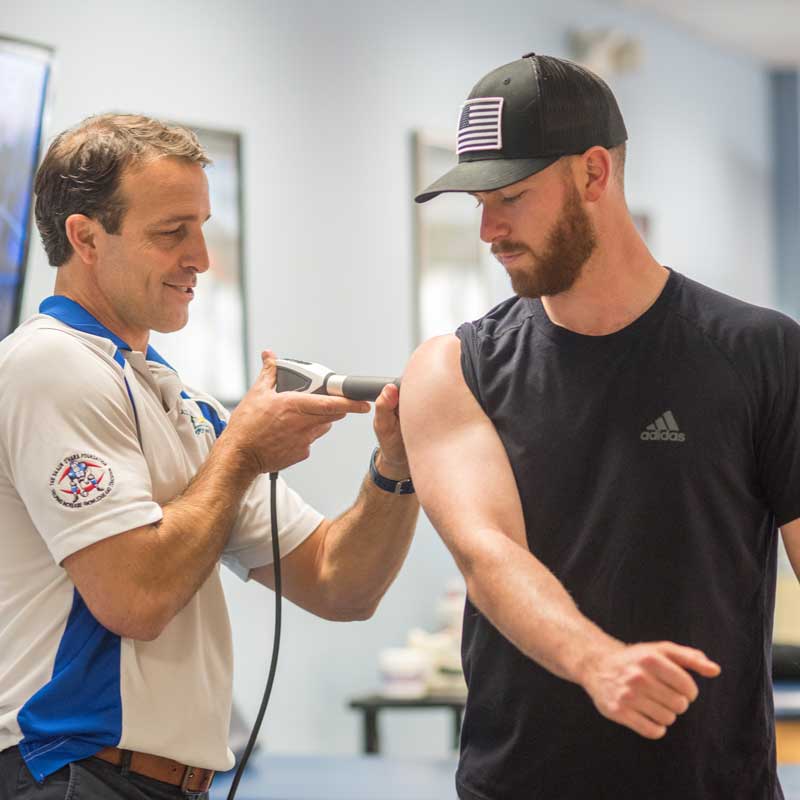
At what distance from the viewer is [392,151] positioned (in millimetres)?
4469

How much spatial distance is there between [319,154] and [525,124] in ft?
8.82

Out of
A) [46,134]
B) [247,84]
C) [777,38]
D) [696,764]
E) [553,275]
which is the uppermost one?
[777,38]

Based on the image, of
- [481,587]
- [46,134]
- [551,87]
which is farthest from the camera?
→ [46,134]

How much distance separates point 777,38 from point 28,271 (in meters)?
4.46

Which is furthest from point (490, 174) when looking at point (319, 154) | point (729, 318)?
point (319, 154)

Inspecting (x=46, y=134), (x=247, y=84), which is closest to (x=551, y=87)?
(x=46, y=134)

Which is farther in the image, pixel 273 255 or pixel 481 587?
pixel 273 255

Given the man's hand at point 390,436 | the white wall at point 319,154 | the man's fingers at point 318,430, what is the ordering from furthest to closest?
1. the white wall at point 319,154
2. the man's fingers at point 318,430
3. the man's hand at point 390,436

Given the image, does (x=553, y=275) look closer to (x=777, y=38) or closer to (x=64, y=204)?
(x=64, y=204)

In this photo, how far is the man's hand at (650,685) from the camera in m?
1.20

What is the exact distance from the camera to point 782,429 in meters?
1.51

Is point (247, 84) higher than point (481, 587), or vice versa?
point (247, 84)

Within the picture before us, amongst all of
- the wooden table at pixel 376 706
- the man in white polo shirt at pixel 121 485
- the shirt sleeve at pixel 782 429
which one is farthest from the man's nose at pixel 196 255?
the wooden table at pixel 376 706

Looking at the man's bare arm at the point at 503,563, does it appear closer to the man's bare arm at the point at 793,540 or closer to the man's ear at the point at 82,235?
the man's bare arm at the point at 793,540
